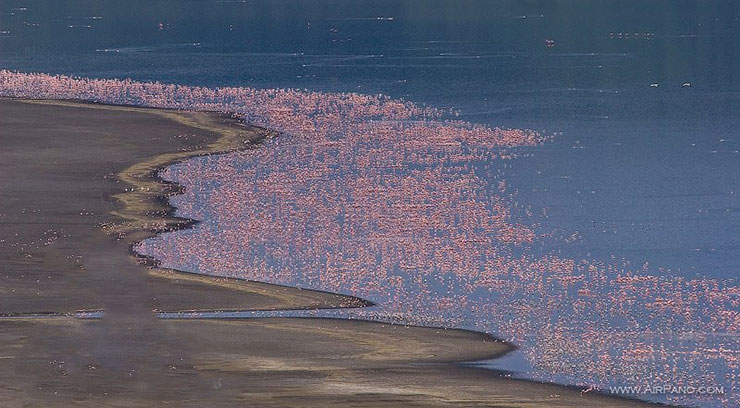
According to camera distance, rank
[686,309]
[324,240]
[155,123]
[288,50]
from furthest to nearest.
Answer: [288,50], [155,123], [324,240], [686,309]

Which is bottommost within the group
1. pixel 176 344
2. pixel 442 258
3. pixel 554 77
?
pixel 176 344

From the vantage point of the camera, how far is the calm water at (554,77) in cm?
3916

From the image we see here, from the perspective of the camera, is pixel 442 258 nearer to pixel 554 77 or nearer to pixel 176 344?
pixel 176 344

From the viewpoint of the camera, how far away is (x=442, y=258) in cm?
3409

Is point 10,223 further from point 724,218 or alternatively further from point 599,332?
point 724,218

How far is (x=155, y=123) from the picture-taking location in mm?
59656

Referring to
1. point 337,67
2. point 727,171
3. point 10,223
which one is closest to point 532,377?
point 10,223

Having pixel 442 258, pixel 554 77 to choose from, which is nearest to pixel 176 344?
pixel 442 258

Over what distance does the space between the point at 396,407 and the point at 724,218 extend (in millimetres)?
20859

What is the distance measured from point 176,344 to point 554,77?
69.4 meters

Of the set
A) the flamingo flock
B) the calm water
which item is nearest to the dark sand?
the flamingo flock

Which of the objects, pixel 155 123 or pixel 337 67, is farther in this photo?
pixel 337 67

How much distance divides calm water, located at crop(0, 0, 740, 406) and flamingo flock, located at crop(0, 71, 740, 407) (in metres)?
0.63

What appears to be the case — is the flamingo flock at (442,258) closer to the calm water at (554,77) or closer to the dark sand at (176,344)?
the calm water at (554,77)
